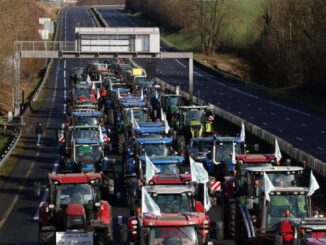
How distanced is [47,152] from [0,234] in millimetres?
22567

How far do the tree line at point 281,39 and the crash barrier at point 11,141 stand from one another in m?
32.8

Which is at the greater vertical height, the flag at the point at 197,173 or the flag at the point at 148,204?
the flag at the point at 148,204

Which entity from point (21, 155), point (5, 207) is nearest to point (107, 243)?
point (5, 207)

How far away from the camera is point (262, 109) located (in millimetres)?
74750

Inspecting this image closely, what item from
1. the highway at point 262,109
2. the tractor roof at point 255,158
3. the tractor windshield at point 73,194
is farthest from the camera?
the highway at point 262,109

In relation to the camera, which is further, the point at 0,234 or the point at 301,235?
the point at 0,234

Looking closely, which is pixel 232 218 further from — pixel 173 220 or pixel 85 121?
pixel 85 121

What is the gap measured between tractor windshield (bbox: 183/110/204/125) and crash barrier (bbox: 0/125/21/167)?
8792 mm

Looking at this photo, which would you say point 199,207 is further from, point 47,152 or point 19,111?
point 19,111

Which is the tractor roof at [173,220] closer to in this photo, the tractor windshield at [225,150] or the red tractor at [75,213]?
the red tractor at [75,213]

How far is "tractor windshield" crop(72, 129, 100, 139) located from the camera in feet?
133

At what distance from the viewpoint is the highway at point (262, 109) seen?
2140 inches

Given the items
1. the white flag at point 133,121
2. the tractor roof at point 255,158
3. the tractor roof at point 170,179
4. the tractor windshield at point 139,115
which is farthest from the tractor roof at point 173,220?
the tractor windshield at point 139,115

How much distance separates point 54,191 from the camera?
2466cm
